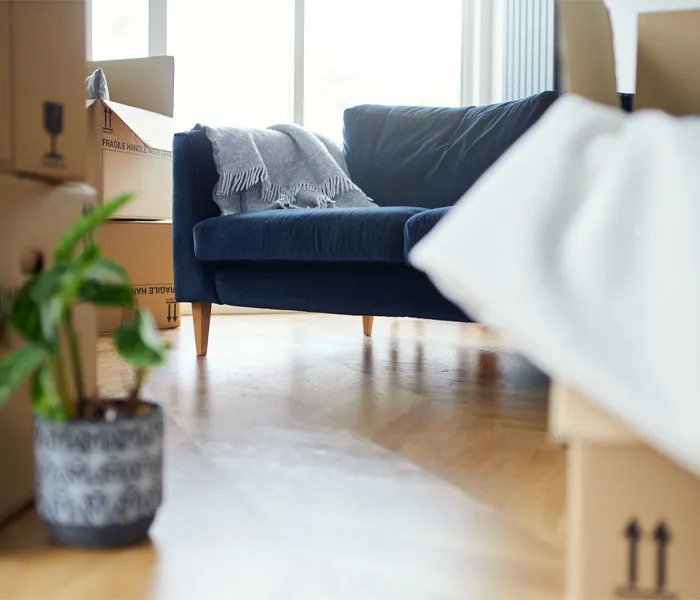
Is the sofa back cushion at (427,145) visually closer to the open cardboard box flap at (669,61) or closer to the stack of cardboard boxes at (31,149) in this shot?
the open cardboard box flap at (669,61)

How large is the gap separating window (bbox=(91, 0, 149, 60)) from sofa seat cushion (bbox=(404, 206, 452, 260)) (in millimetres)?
2475

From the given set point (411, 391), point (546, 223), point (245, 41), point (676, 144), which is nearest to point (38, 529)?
point (546, 223)

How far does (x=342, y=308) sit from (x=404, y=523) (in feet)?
3.71

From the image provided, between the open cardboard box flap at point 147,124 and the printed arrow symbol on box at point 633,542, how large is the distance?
244 cm

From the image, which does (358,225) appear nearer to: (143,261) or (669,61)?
(669,61)

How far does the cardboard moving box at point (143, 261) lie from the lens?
118 inches

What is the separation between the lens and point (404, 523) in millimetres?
1072

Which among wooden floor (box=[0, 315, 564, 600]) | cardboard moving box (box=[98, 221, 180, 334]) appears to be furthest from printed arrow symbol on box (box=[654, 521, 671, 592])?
cardboard moving box (box=[98, 221, 180, 334])

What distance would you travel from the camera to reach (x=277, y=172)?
2543mm

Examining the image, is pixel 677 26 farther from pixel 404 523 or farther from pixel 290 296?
pixel 290 296

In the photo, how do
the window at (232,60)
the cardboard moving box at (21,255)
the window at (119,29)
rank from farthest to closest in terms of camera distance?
Answer: the window at (232,60) < the window at (119,29) < the cardboard moving box at (21,255)

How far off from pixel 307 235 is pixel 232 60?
2.25 metres

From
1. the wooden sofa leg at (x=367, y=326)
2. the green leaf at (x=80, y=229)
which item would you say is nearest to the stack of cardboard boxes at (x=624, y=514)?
the green leaf at (x=80, y=229)

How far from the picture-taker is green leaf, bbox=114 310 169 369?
35.1 inches
